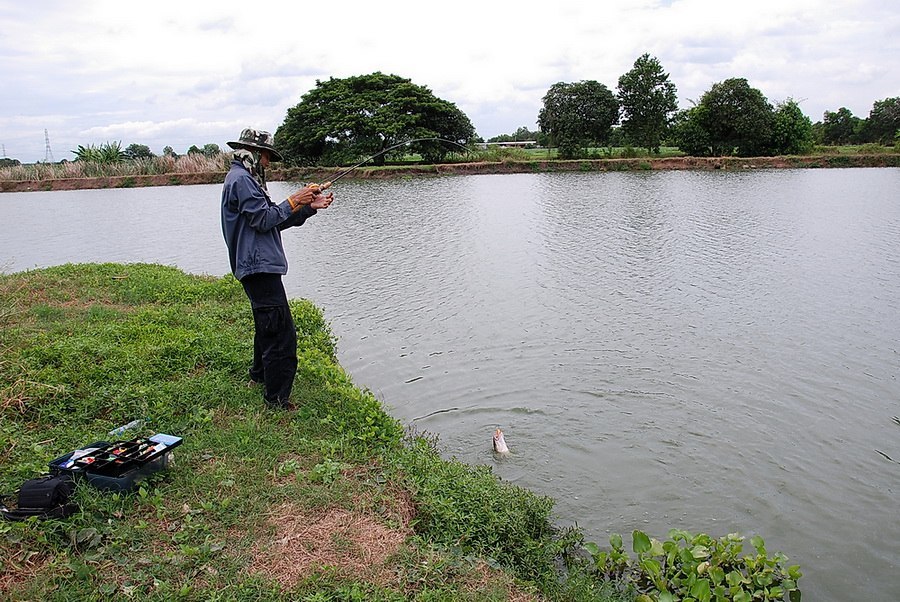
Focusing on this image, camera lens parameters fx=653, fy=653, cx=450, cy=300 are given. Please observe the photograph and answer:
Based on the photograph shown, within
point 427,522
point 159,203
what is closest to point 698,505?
point 427,522

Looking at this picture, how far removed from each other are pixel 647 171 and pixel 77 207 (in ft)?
99.8

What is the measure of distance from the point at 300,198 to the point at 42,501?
272 centimetres

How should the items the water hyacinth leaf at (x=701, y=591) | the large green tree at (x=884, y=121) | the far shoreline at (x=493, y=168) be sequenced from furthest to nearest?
the large green tree at (x=884, y=121) < the far shoreline at (x=493, y=168) < the water hyacinth leaf at (x=701, y=591)

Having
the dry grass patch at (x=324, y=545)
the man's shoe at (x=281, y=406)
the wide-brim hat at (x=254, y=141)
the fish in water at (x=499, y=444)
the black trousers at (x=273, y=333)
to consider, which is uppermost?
the wide-brim hat at (x=254, y=141)

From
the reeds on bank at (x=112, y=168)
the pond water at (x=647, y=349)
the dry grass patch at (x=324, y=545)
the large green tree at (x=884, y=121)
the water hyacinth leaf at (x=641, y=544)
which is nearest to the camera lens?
the dry grass patch at (x=324, y=545)

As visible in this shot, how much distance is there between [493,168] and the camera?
4156 centimetres

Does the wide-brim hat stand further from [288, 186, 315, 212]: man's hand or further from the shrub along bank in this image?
the shrub along bank

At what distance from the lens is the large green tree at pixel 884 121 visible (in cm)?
4919

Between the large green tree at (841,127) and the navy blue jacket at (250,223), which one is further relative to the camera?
the large green tree at (841,127)

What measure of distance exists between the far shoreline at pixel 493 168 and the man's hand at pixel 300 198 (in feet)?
113

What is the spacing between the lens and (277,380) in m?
5.55

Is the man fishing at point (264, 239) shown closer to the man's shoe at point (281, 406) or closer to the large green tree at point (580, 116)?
the man's shoe at point (281, 406)

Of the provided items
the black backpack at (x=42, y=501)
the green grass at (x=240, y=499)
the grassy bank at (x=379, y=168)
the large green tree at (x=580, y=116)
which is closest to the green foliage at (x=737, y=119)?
the grassy bank at (x=379, y=168)

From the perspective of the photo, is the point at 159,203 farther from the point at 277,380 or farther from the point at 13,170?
the point at 277,380
